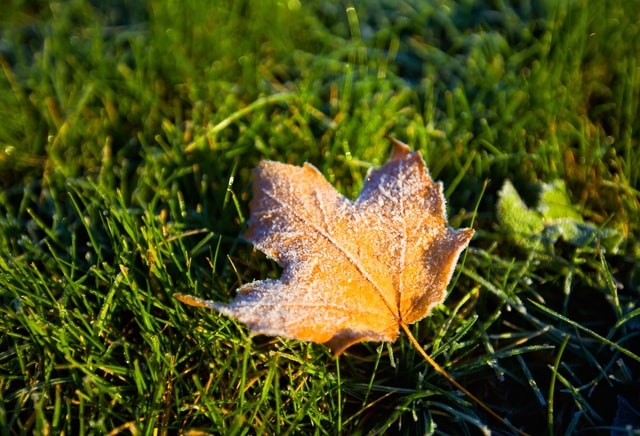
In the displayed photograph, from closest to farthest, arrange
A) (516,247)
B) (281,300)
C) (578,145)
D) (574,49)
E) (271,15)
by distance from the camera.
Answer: (281,300), (516,247), (578,145), (574,49), (271,15)

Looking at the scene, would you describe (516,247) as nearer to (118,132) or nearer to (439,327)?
(439,327)

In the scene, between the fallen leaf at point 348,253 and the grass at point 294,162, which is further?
the grass at point 294,162

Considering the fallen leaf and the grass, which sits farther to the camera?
the grass

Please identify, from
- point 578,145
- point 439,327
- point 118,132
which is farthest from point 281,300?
point 578,145

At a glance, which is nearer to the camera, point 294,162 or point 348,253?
point 348,253
